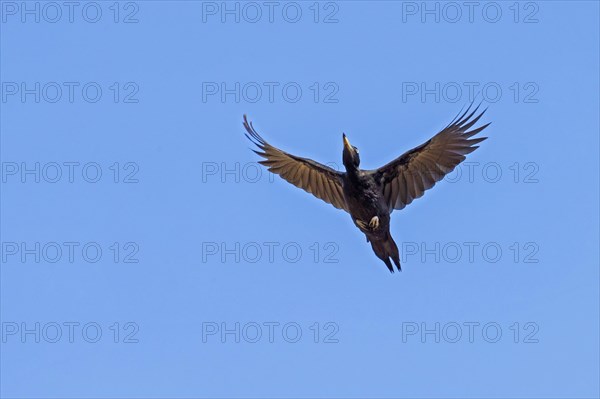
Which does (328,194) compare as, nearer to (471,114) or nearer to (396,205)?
(396,205)

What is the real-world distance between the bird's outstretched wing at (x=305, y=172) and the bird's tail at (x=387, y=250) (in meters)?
1.46

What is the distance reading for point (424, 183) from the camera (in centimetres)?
2869

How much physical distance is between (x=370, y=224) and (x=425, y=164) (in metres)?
1.64

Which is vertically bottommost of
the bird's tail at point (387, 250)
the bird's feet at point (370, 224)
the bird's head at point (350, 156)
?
the bird's tail at point (387, 250)

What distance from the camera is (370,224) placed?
92.0 feet

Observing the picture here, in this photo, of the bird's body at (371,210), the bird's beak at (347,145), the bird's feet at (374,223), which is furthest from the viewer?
the bird's beak at (347,145)

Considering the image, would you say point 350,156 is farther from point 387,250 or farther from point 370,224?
point 387,250

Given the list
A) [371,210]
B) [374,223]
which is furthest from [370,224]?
[371,210]

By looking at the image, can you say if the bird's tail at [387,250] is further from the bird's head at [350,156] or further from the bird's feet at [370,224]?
the bird's head at [350,156]

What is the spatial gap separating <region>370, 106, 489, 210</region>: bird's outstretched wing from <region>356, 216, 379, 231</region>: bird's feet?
2.59ft

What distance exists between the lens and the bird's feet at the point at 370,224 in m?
28.0

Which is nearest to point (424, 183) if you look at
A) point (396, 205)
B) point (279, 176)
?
point (396, 205)

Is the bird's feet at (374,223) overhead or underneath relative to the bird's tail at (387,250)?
overhead

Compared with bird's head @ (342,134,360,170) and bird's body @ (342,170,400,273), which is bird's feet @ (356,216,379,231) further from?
bird's head @ (342,134,360,170)
